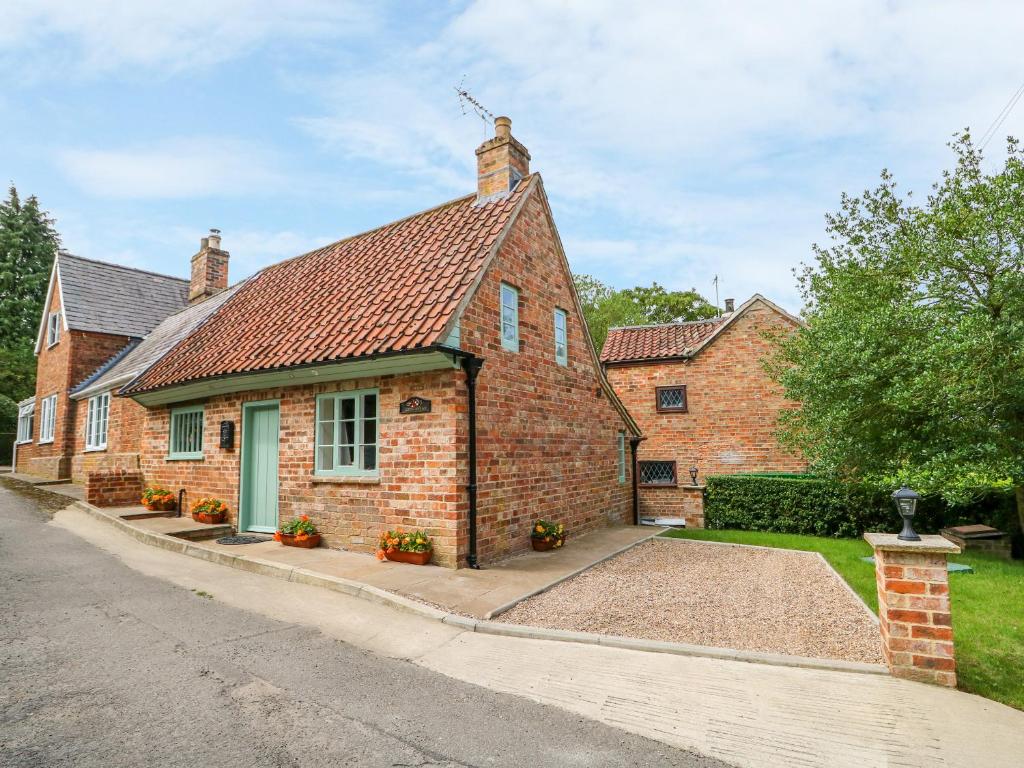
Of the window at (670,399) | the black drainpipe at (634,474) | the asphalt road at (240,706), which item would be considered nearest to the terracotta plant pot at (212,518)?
the asphalt road at (240,706)

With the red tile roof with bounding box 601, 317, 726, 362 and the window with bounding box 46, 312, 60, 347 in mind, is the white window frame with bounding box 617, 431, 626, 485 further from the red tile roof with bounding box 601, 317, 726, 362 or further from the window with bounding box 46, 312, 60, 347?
the window with bounding box 46, 312, 60, 347

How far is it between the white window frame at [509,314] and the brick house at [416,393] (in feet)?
0.13

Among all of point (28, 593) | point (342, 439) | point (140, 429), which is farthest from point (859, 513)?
point (140, 429)

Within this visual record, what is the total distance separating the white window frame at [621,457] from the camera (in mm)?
14094

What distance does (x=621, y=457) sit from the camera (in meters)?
14.3

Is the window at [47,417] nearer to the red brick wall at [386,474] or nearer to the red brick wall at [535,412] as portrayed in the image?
the red brick wall at [386,474]

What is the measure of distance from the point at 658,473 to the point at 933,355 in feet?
36.8

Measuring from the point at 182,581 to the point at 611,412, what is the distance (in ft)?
30.8

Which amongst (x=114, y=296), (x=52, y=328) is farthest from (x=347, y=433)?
(x=52, y=328)

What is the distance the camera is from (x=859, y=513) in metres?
13.1

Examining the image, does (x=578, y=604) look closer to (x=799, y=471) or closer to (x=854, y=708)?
(x=854, y=708)

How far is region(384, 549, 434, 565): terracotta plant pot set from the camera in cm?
816

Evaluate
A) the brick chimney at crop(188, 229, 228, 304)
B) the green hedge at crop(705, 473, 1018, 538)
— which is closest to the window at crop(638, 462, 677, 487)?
the green hedge at crop(705, 473, 1018, 538)

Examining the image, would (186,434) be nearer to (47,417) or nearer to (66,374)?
(66,374)
